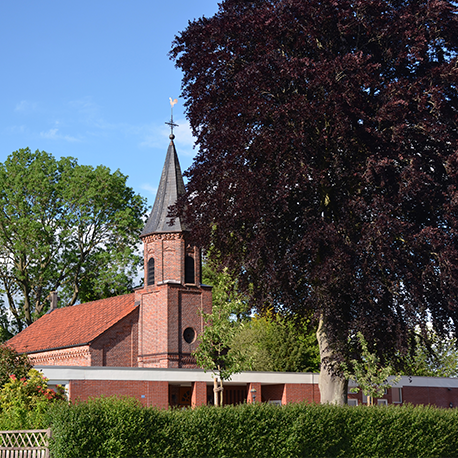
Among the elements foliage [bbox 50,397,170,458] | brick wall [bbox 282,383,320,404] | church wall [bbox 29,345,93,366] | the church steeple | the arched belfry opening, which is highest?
the church steeple

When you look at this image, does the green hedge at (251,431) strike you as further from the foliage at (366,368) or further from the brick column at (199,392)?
the brick column at (199,392)

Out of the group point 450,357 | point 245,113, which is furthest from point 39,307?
point 245,113

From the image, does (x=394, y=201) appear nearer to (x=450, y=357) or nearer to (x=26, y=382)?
(x=26, y=382)

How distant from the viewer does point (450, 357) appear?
171ft

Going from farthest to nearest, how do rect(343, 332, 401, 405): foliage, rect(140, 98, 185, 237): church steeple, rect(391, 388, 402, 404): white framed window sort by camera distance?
rect(140, 98, 185, 237): church steeple → rect(391, 388, 402, 404): white framed window → rect(343, 332, 401, 405): foliage

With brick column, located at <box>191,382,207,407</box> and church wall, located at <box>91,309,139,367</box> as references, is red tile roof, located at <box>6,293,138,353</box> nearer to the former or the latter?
church wall, located at <box>91,309,139,367</box>

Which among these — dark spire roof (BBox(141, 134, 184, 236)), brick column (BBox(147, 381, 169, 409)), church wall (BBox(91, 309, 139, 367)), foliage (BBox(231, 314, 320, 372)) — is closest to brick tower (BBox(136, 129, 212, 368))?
dark spire roof (BBox(141, 134, 184, 236))

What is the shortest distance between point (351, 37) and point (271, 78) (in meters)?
3.21

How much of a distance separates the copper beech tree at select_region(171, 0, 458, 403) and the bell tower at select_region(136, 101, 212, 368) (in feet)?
60.5

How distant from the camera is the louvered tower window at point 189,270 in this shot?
1540 inches

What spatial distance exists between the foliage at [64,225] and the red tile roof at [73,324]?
8.92 feet

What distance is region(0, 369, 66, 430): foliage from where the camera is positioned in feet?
48.0

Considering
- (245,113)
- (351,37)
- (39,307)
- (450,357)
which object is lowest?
(450,357)

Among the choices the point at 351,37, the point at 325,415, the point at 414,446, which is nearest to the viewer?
the point at 325,415
